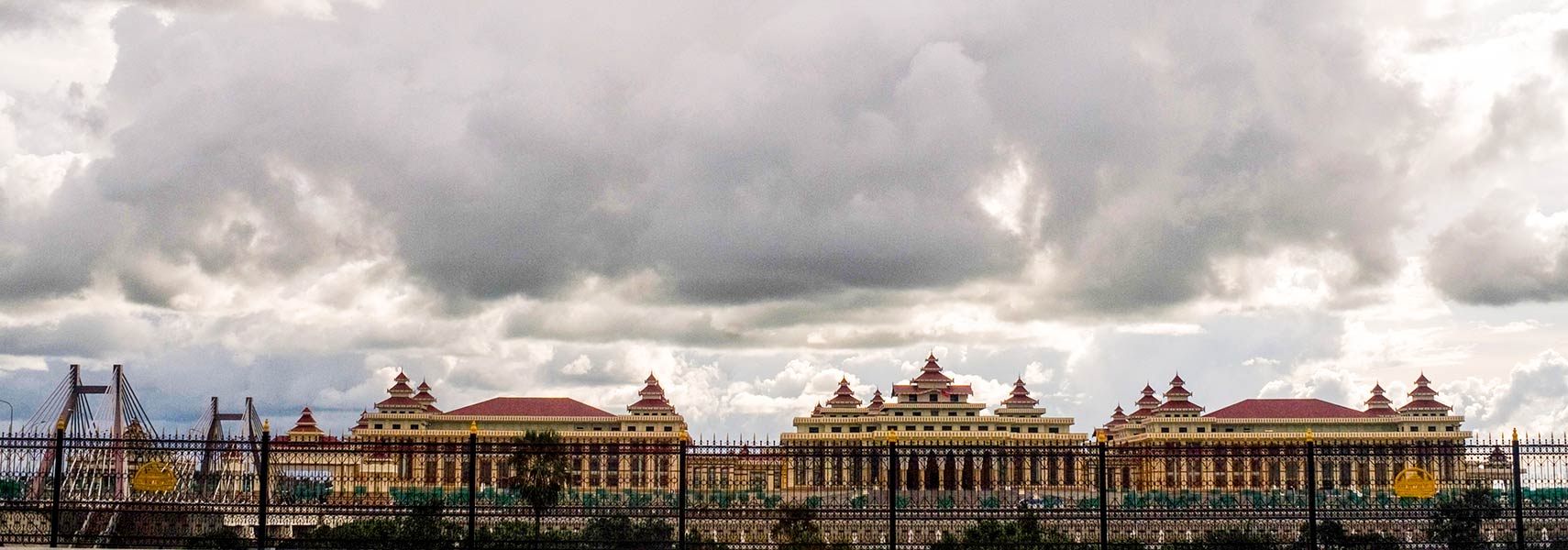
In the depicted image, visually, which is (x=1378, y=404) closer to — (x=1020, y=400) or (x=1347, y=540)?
(x=1020, y=400)

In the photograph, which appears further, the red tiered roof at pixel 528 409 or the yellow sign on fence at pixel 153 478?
the red tiered roof at pixel 528 409

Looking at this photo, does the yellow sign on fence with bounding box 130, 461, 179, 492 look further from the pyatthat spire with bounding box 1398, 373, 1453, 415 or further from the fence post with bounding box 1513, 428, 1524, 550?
the pyatthat spire with bounding box 1398, 373, 1453, 415

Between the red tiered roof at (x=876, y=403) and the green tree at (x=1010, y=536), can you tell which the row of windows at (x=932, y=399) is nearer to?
the red tiered roof at (x=876, y=403)

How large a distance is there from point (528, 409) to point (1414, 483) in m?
84.3

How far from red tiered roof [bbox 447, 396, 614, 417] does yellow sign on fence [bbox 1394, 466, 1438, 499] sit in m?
81.6

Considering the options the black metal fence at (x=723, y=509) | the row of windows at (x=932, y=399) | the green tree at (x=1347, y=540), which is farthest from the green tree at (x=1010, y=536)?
the row of windows at (x=932, y=399)

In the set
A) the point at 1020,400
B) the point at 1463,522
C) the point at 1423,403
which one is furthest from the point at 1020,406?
the point at 1463,522

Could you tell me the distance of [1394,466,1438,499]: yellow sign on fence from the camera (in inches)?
906

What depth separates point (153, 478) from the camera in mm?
22219

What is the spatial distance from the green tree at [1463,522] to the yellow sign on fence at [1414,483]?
3.47ft

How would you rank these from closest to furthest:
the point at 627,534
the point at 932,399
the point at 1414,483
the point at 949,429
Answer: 1. the point at 1414,483
2. the point at 627,534
3. the point at 949,429
4. the point at 932,399

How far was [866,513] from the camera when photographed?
78.5ft

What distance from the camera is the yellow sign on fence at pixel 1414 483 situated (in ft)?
75.5

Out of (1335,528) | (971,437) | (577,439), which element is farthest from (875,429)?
(1335,528)
